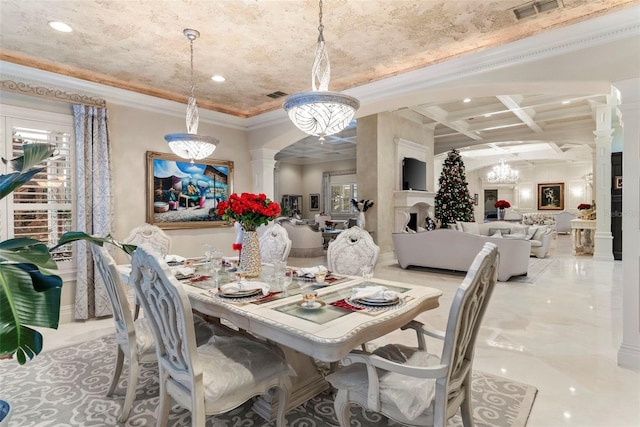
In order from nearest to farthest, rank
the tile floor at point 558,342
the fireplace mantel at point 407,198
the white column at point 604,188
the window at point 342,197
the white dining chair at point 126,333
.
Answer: the white dining chair at point 126,333
the tile floor at point 558,342
the white column at point 604,188
the fireplace mantel at point 407,198
the window at point 342,197

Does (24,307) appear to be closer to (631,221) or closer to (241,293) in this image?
(241,293)

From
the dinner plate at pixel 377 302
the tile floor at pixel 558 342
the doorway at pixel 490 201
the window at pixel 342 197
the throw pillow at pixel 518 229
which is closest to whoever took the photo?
the dinner plate at pixel 377 302

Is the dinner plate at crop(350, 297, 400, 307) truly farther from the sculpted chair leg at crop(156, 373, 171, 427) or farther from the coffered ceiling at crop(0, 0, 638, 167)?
the coffered ceiling at crop(0, 0, 638, 167)

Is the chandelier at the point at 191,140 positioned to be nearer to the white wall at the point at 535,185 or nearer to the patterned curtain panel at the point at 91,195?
the patterned curtain panel at the point at 91,195

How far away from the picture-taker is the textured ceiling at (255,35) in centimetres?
262

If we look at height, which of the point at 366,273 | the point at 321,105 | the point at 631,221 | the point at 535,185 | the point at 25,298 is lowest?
the point at 366,273

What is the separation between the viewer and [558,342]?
3.17m

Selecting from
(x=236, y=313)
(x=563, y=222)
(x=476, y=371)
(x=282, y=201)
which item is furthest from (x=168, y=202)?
(x=563, y=222)

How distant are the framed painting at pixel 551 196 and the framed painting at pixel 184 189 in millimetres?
14794

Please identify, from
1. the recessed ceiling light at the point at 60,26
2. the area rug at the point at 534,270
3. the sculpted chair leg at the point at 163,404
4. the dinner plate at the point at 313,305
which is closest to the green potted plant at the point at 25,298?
the sculpted chair leg at the point at 163,404

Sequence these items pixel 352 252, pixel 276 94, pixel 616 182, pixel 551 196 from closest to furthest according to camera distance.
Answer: pixel 352 252
pixel 276 94
pixel 616 182
pixel 551 196

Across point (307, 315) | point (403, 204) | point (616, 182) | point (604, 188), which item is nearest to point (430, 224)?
point (403, 204)

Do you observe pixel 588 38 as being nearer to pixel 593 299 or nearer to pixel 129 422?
pixel 593 299

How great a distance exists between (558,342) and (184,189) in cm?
467
